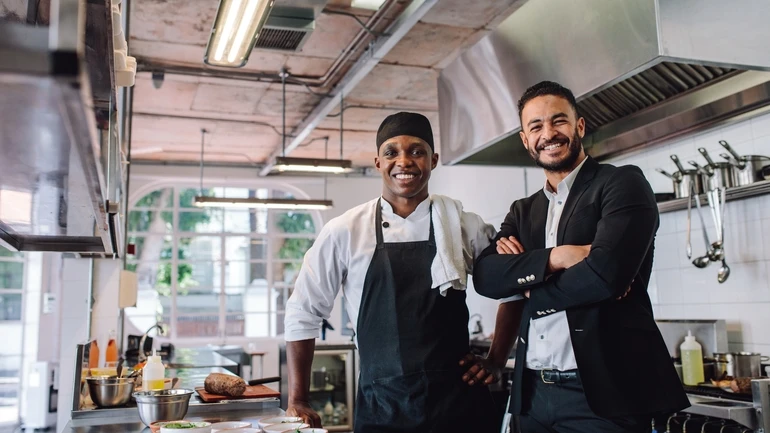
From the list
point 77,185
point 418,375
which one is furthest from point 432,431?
point 77,185

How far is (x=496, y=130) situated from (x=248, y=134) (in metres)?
5.61

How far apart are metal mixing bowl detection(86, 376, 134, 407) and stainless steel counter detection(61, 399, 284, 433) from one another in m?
0.08

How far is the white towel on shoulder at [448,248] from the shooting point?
82.0 inches

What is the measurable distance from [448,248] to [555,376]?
498mm

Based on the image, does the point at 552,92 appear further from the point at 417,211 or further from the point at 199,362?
the point at 199,362

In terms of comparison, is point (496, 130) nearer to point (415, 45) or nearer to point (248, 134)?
point (415, 45)

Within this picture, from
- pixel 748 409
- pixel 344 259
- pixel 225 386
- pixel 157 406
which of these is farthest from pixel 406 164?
pixel 748 409

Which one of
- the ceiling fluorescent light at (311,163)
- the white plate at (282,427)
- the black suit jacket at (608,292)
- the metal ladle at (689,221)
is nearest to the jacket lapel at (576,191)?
the black suit jacket at (608,292)

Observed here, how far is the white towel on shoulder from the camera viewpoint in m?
2.08

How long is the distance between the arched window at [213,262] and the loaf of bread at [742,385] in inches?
325

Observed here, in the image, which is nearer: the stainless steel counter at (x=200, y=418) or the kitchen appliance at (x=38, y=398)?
the stainless steel counter at (x=200, y=418)

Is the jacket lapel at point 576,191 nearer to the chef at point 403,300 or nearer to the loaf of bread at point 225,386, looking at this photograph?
the chef at point 403,300

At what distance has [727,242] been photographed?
3.87m

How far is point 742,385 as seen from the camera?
3102mm
